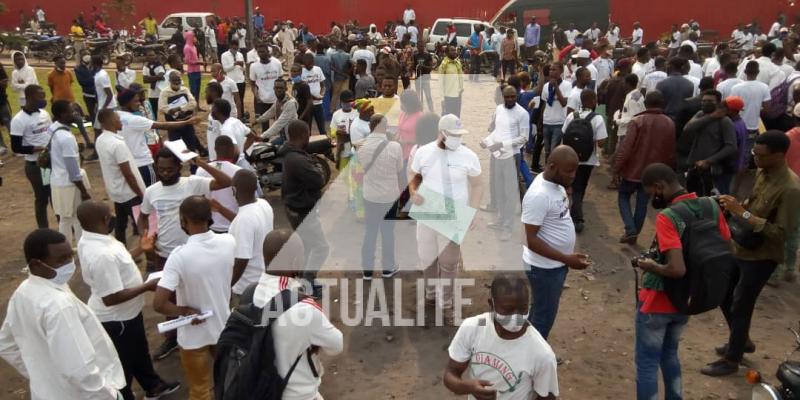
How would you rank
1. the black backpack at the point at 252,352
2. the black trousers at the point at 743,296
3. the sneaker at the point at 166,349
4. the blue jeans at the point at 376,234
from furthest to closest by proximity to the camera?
the blue jeans at the point at 376,234 < the sneaker at the point at 166,349 < the black trousers at the point at 743,296 < the black backpack at the point at 252,352

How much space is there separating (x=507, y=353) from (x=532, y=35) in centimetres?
1944

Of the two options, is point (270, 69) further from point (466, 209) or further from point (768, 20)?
point (768, 20)

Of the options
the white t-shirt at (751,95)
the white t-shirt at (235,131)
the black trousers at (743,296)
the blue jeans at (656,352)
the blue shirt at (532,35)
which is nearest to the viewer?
the blue jeans at (656,352)

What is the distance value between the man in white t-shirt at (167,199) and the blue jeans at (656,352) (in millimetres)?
3589

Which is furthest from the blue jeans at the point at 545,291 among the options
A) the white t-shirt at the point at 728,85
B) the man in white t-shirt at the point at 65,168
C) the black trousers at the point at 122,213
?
the white t-shirt at the point at 728,85

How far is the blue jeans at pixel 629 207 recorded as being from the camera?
7375 millimetres

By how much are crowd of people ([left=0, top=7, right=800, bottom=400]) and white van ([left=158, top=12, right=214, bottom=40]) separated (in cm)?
1516

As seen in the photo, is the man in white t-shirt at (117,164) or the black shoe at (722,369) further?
the man in white t-shirt at (117,164)

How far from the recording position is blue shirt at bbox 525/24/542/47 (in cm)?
2097

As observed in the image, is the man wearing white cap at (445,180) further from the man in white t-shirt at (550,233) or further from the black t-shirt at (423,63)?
the black t-shirt at (423,63)

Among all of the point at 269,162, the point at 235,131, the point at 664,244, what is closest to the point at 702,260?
the point at 664,244

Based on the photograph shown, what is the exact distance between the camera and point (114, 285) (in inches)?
157

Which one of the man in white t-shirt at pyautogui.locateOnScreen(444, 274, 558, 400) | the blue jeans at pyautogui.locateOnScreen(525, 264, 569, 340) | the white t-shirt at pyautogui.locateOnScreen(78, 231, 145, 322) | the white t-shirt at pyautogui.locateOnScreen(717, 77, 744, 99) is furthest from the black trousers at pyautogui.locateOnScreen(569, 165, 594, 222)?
the white t-shirt at pyautogui.locateOnScreen(78, 231, 145, 322)

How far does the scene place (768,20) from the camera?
27406 millimetres
